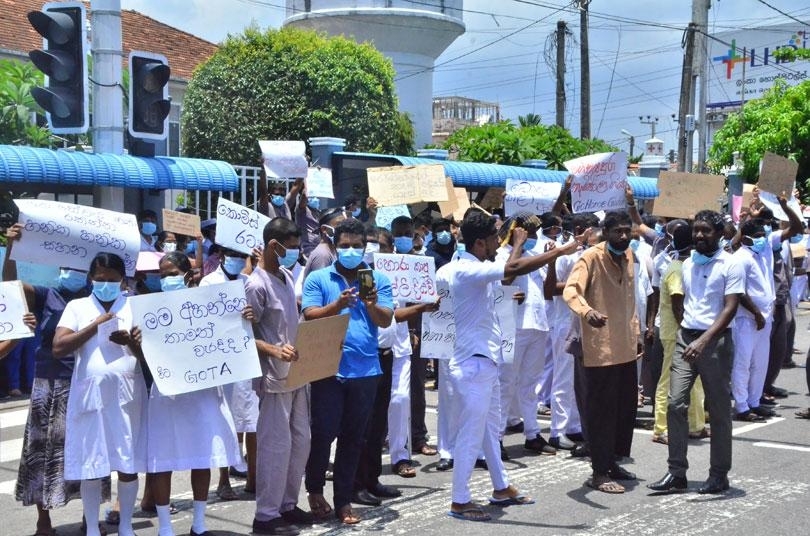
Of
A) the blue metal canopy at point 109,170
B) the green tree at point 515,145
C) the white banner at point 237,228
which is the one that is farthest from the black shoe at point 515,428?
the green tree at point 515,145

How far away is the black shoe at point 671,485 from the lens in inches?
302

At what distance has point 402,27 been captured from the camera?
3844 centimetres

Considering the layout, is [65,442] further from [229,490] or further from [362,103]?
[362,103]

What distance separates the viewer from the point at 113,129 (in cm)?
1381

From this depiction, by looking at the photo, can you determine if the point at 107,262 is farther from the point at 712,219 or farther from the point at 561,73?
the point at 561,73

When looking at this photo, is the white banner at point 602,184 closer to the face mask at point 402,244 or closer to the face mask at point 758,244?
the face mask at point 402,244

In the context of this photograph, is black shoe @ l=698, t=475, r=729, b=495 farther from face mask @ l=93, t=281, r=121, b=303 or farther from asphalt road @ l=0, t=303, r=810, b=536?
face mask @ l=93, t=281, r=121, b=303

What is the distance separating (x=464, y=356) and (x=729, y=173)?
81.3 feet

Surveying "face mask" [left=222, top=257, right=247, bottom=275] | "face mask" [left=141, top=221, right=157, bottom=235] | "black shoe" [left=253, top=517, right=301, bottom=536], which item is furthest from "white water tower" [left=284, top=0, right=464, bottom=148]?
"black shoe" [left=253, top=517, right=301, bottom=536]

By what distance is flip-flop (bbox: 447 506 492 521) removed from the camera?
22.8 ft

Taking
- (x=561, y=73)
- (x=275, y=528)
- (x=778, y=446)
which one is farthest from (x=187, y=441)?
(x=561, y=73)

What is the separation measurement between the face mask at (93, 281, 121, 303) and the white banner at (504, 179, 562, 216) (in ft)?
15.8

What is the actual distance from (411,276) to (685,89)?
2478cm

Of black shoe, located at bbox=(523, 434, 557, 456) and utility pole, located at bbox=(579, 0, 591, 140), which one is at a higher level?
utility pole, located at bbox=(579, 0, 591, 140)
